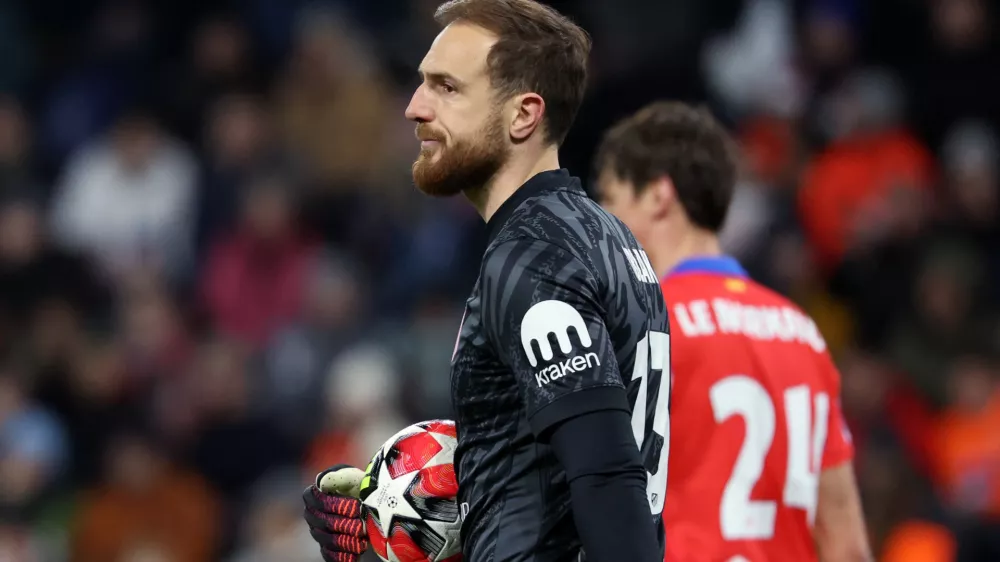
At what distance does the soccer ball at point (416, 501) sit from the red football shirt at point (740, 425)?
86 centimetres

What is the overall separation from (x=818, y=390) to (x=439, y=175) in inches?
57.4

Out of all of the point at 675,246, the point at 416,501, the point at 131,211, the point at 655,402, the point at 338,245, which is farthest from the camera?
the point at 131,211

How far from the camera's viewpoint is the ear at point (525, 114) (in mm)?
2832

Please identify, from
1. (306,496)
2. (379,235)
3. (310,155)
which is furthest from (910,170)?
(306,496)

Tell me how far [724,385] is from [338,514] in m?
1.10

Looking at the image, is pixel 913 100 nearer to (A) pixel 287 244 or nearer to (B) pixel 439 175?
(A) pixel 287 244

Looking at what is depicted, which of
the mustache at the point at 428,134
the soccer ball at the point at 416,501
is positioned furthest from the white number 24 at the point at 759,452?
the mustache at the point at 428,134

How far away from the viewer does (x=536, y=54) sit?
112 inches

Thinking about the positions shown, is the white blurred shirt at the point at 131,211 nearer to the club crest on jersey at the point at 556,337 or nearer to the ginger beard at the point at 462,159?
the ginger beard at the point at 462,159

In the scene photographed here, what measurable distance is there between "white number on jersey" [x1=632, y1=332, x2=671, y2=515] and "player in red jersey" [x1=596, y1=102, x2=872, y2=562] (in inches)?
31.0

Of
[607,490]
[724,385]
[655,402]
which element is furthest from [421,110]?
[724,385]

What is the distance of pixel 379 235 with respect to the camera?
9.56 meters

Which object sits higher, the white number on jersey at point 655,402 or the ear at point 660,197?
the ear at point 660,197

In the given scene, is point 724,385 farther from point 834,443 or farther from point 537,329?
point 537,329
